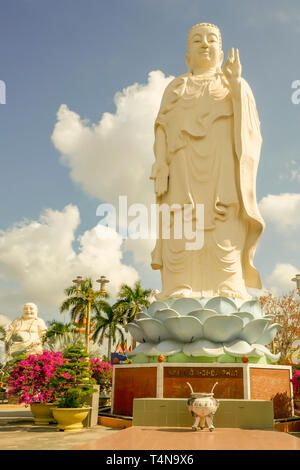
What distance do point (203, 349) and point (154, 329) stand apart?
47.9 inches

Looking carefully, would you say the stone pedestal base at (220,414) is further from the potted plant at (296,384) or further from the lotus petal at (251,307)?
the lotus petal at (251,307)

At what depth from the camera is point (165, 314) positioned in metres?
9.51

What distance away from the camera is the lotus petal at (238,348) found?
29.1 ft

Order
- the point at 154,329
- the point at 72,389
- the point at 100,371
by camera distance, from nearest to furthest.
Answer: the point at 72,389
the point at 154,329
the point at 100,371

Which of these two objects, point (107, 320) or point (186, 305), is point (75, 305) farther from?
point (186, 305)

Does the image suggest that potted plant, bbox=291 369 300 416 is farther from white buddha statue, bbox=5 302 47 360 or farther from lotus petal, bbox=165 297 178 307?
white buddha statue, bbox=5 302 47 360

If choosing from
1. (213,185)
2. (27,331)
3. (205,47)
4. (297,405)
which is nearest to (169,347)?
(297,405)

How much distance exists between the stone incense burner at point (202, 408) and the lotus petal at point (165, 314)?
109 inches

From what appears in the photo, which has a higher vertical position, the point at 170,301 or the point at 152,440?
the point at 170,301

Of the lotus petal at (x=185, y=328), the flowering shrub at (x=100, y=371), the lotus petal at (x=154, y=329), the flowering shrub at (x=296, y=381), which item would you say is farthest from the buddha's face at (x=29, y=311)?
the flowering shrub at (x=296, y=381)

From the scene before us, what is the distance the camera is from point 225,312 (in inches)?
369

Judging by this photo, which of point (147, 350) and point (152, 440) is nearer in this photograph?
point (152, 440)

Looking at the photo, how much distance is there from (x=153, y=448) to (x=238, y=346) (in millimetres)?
4369

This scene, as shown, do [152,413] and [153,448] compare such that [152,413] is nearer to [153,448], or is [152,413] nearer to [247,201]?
[153,448]
